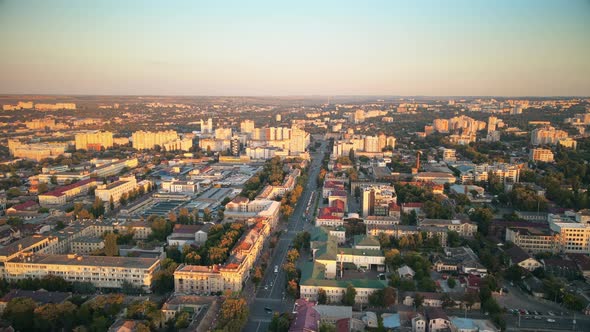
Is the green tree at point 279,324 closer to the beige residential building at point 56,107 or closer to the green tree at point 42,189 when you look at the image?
the green tree at point 42,189

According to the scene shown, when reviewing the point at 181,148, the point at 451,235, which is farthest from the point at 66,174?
the point at 451,235

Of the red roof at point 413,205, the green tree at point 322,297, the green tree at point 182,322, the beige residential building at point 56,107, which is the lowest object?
the green tree at point 322,297

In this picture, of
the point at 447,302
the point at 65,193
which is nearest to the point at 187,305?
the point at 447,302

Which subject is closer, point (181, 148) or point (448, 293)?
point (448, 293)

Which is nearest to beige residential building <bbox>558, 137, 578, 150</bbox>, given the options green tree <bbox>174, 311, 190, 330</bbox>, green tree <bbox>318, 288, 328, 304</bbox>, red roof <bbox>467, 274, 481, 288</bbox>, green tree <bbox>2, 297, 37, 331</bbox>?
red roof <bbox>467, 274, 481, 288</bbox>

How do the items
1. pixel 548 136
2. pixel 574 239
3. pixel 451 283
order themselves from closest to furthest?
pixel 451 283, pixel 574 239, pixel 548 136

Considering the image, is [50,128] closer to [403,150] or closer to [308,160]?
[308,160]

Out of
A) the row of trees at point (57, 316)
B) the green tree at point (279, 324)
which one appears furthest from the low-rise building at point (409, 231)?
the row of trees at point (57, 316)

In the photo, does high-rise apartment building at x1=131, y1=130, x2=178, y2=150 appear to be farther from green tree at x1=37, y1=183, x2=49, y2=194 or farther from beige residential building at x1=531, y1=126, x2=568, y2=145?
beige residential building at x1=531, y1=126, x2=568, y2=145

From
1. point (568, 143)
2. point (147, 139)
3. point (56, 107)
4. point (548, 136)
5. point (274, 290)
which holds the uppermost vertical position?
point (56, 107)

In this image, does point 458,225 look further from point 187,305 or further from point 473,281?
point 187,305

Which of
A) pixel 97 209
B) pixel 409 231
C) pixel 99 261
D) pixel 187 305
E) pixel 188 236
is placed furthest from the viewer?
pixel 97 209
